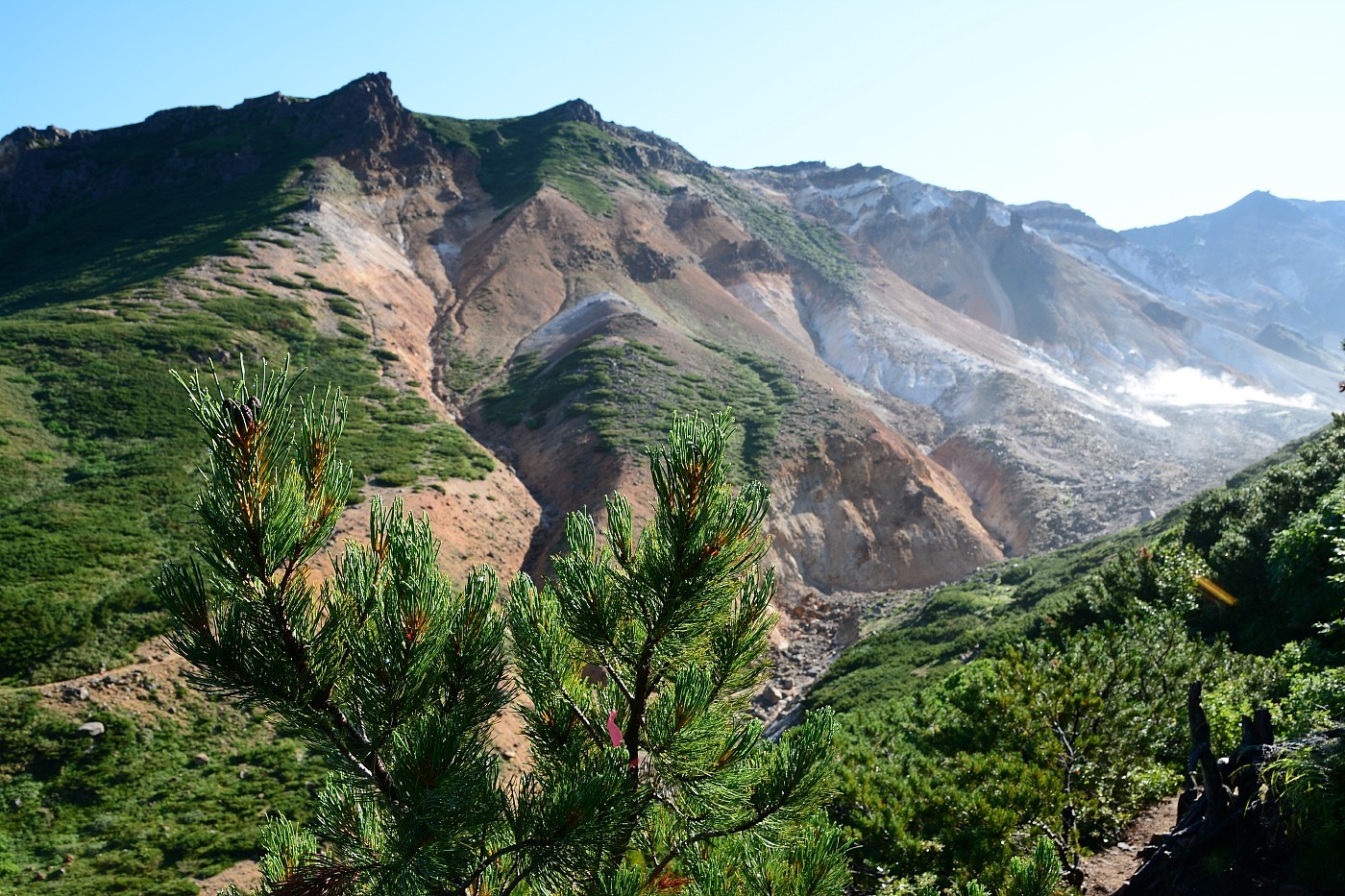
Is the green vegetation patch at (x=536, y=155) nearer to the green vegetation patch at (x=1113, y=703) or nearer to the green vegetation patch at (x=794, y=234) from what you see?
the green vegetation patch at (x=794, y=234)

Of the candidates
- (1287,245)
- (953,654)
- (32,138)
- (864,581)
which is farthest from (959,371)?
(1287,245)

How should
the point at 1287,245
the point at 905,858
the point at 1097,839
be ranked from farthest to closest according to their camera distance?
the point at 1287,245 → the point at 1097,839 → the point at 905,858

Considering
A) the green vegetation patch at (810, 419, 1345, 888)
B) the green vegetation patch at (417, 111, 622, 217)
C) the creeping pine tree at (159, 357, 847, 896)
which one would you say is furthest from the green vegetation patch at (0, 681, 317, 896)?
the green vegetation patch at (417, 111, 622, 217)

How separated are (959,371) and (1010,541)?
2453cm

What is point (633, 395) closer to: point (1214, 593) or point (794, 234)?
point (1214, 593)

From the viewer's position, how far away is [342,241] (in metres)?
51.2

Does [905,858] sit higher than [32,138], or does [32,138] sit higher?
[32,138]

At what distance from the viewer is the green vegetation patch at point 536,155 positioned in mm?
68000

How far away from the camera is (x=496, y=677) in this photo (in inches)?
135

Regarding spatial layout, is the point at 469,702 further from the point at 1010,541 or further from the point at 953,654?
the point at 1010,541

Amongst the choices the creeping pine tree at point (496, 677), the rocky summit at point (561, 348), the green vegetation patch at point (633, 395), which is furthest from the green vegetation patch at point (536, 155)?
the creeping pine tree at point (496, 677)

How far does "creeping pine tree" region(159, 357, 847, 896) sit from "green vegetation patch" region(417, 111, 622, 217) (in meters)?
65.5

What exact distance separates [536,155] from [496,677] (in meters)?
81.0

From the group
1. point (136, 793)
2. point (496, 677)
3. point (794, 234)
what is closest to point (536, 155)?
point (794, 234)
